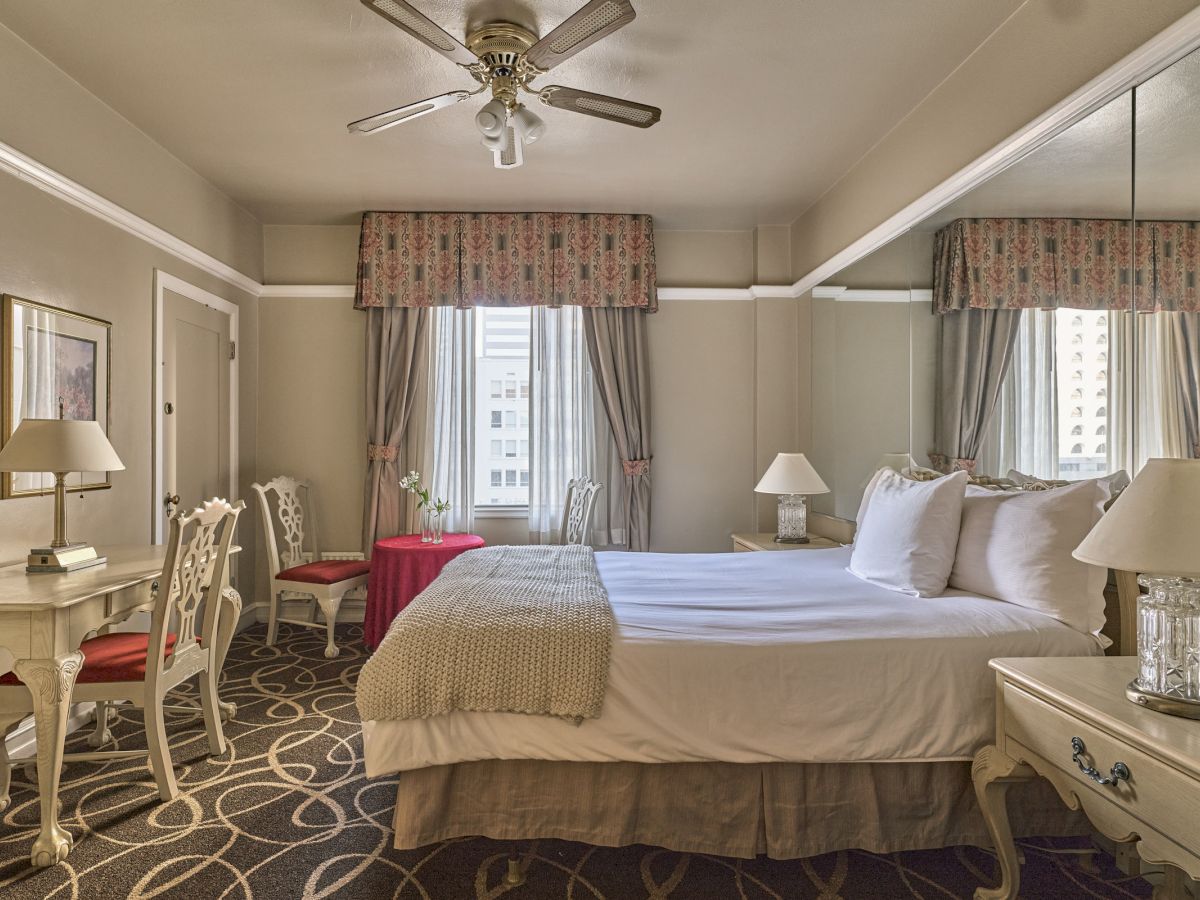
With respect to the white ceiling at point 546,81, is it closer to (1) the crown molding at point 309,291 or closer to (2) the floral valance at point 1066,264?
(1) the crown molding at point 309,291

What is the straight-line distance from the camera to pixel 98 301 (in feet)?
11.1

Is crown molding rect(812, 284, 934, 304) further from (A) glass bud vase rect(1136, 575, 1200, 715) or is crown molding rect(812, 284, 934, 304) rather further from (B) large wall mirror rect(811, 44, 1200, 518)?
(A) glass bud vase rect(1136, 575, 1200, 715)

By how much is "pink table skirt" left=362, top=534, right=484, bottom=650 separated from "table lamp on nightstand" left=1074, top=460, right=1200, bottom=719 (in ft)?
10.5

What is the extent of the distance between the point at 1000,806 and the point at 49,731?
2757 millimetres

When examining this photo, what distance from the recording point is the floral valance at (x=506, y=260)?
16.6 feet

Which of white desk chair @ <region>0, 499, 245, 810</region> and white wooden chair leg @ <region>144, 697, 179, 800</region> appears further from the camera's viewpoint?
white wooden chair leg @ <region>144, 697, 179, 800</region>

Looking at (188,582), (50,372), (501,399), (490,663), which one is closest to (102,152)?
(50,372)

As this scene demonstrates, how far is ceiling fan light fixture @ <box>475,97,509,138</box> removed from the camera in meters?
2.77

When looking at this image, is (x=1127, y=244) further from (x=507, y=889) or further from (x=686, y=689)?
(x=507, y=889)

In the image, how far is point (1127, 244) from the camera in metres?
2.13

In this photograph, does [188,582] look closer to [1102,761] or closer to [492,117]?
[492,117]

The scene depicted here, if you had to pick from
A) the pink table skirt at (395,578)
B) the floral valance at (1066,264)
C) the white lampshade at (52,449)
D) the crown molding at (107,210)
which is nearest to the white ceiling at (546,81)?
the crown molding at (107,210)

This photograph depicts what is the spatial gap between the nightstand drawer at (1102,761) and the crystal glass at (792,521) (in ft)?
8.14

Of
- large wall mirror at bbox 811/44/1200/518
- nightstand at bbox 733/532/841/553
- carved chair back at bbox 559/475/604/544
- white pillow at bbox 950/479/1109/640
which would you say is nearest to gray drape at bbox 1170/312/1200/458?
large wall mirror at bbox 811/44/1200/518
